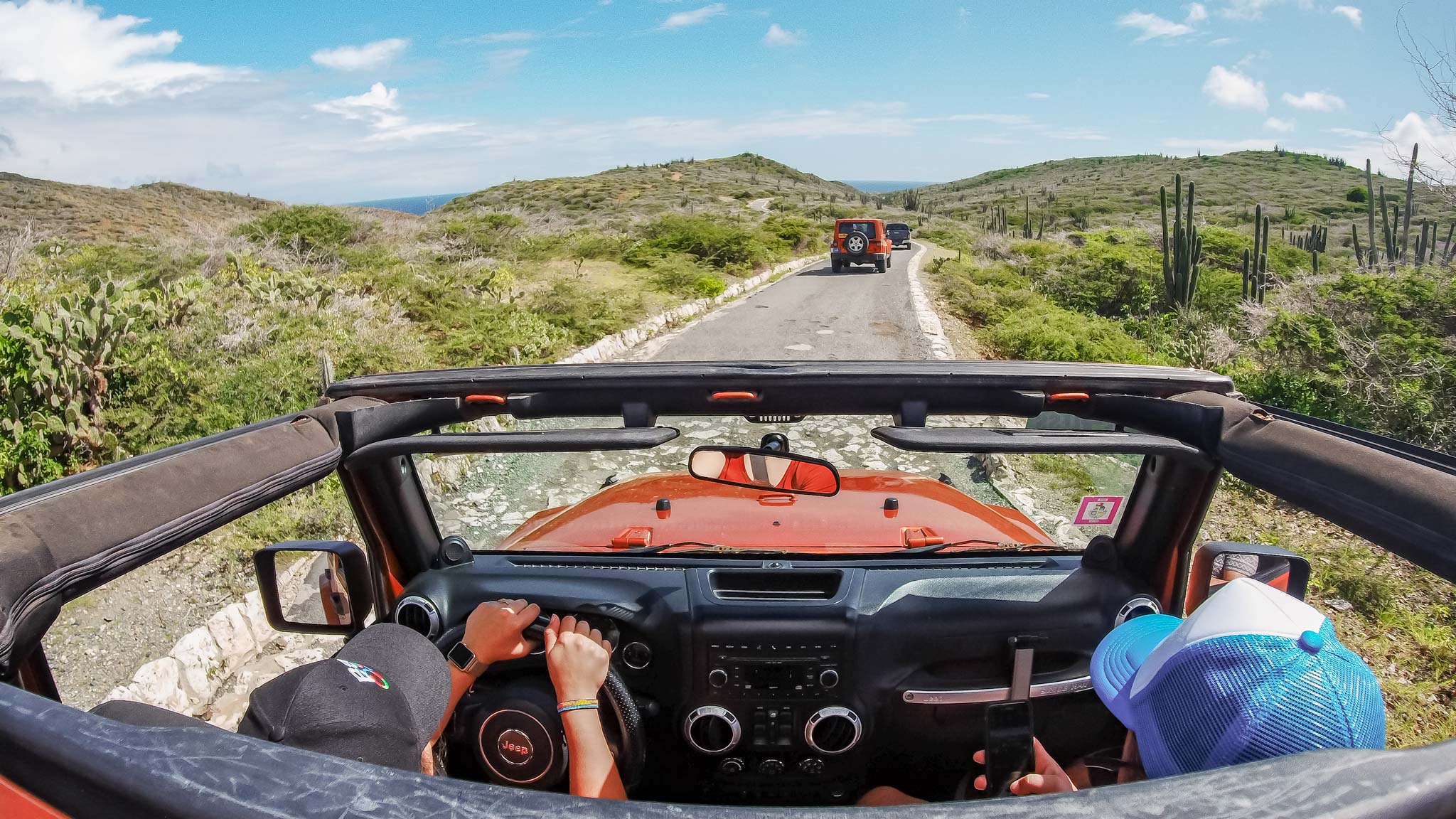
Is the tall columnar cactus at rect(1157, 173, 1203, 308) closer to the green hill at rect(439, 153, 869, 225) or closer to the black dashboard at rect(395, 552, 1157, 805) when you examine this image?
the black dashboard at rect(395, 552, 1157, 805)

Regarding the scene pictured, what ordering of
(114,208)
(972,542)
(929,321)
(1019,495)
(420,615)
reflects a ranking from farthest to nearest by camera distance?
(114,208)
(929,321)
(1019,495)
(972,542)
(420,615)

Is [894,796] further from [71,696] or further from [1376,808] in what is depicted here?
[71,696]

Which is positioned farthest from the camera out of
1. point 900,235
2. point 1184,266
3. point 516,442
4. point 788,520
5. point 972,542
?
point 900,235

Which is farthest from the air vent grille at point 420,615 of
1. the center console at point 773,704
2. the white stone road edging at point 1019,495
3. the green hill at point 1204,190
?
the green hill at point 1204,190

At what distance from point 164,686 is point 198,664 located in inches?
9.8

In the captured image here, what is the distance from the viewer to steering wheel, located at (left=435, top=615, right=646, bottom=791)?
2.06 meters

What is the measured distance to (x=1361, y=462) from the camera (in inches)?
49.4

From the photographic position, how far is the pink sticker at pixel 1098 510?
2.32m

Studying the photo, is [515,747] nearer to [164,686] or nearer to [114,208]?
[164,686]

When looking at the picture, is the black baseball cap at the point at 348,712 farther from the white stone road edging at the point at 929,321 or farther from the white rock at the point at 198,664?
the white stone road edging at the point at 929,321

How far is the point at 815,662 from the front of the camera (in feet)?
7.27

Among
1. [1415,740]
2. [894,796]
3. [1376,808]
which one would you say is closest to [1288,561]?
[894,796]

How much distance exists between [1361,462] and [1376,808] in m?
0.83

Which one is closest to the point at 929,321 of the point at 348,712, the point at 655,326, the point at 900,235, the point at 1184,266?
the point at 655,326
